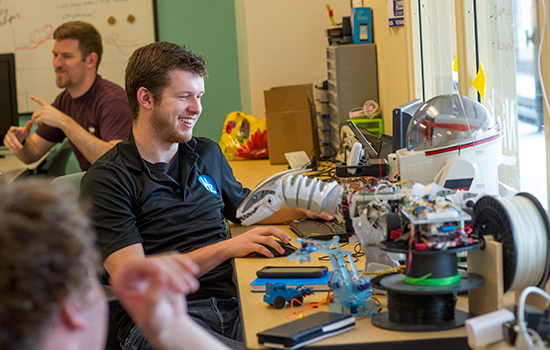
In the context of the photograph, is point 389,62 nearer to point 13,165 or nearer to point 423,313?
point 423,313

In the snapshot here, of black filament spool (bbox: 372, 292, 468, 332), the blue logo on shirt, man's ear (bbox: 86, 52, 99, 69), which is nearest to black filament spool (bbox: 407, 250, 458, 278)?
black filament spool (bbox: 372, 292, 468, 332)

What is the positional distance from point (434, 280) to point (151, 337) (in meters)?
0.54

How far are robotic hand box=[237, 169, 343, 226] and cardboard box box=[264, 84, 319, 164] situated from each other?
1.98 meters

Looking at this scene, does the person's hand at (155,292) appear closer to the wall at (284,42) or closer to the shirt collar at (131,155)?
the shirt collar at (131,155)

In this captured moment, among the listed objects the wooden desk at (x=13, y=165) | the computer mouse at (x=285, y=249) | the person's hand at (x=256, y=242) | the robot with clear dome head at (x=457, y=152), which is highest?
the robot with clear dome head at (x=457, y=152)

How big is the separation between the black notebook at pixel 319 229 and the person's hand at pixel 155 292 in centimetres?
98

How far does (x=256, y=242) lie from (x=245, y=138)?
1943 millimetres

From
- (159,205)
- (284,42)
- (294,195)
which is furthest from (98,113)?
(294,195)

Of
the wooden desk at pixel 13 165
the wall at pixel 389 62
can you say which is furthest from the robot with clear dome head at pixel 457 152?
the wooden desk at pixel 13 165

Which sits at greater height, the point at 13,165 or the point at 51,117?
the point at 51,117

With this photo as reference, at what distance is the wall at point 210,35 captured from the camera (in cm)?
432

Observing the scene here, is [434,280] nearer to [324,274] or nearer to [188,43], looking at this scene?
[324,274]

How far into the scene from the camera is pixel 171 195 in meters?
1.74

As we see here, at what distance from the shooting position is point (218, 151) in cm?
199
